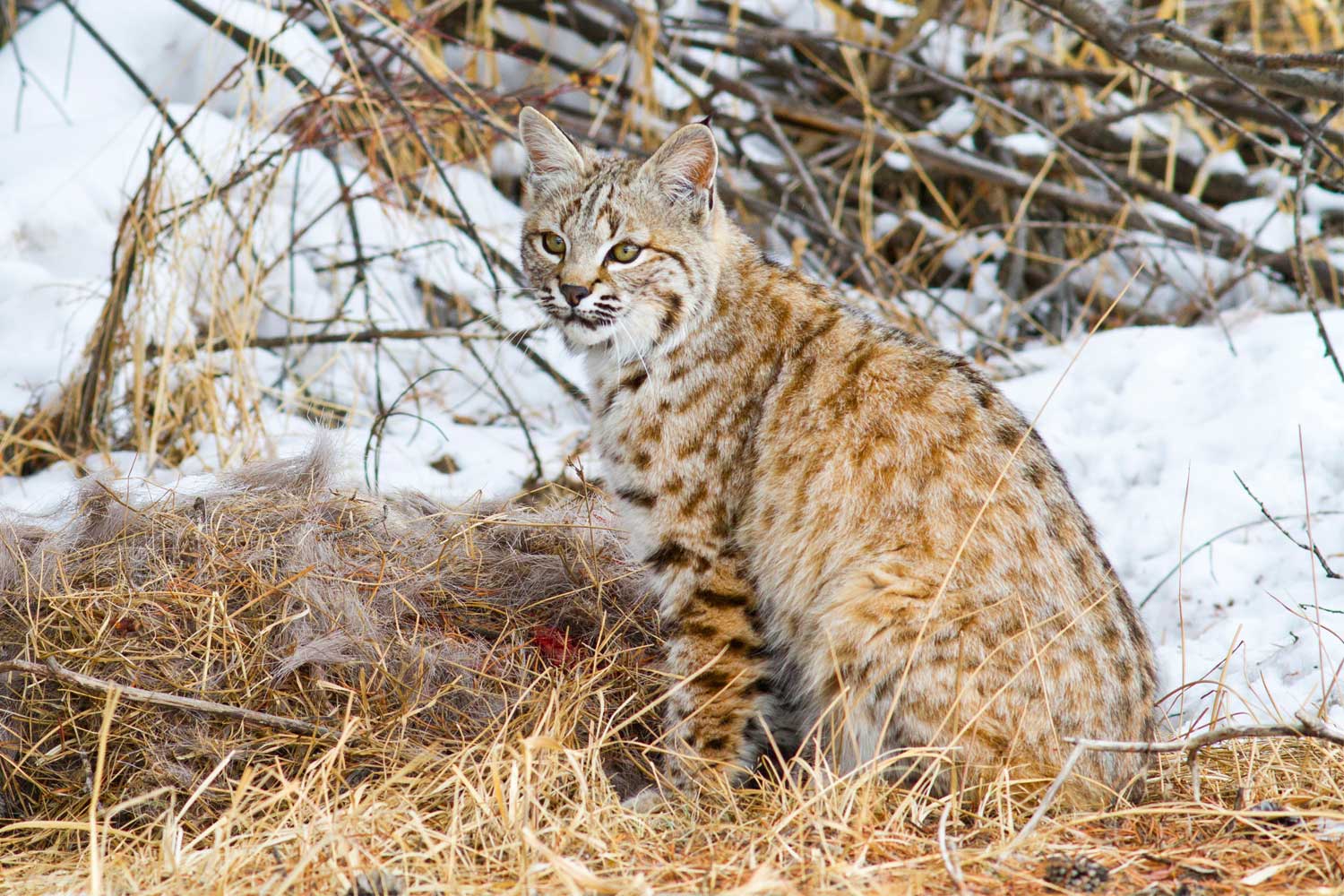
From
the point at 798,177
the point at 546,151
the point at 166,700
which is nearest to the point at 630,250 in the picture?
the point at 546,151

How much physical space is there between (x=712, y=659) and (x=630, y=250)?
108 cm

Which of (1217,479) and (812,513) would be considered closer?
(812,513)

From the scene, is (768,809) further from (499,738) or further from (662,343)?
(662,343)

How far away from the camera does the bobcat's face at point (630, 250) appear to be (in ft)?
10.3

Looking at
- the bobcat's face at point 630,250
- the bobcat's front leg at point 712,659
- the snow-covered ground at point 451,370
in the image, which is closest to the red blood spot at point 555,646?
the bobcat's front leg at point 712,659

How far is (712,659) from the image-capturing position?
9.65 feet

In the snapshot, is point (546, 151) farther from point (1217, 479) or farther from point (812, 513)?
point (1217, 479)

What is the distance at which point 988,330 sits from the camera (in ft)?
19.3

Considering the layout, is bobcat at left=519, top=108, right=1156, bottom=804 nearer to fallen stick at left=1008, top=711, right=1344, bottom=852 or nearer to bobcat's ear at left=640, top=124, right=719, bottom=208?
bobcat's ear at left=640, top=124, right=719, bottom=208

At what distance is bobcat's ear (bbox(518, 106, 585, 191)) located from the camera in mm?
3330

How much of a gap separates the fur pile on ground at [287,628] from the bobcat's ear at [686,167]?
3.36ft

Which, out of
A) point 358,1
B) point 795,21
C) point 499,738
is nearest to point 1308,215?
point 795,21

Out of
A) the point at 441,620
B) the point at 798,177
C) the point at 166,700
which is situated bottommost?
the point at 166,700

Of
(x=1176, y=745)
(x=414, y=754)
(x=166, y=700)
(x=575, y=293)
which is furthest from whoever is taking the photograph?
(x=575, y=293)
